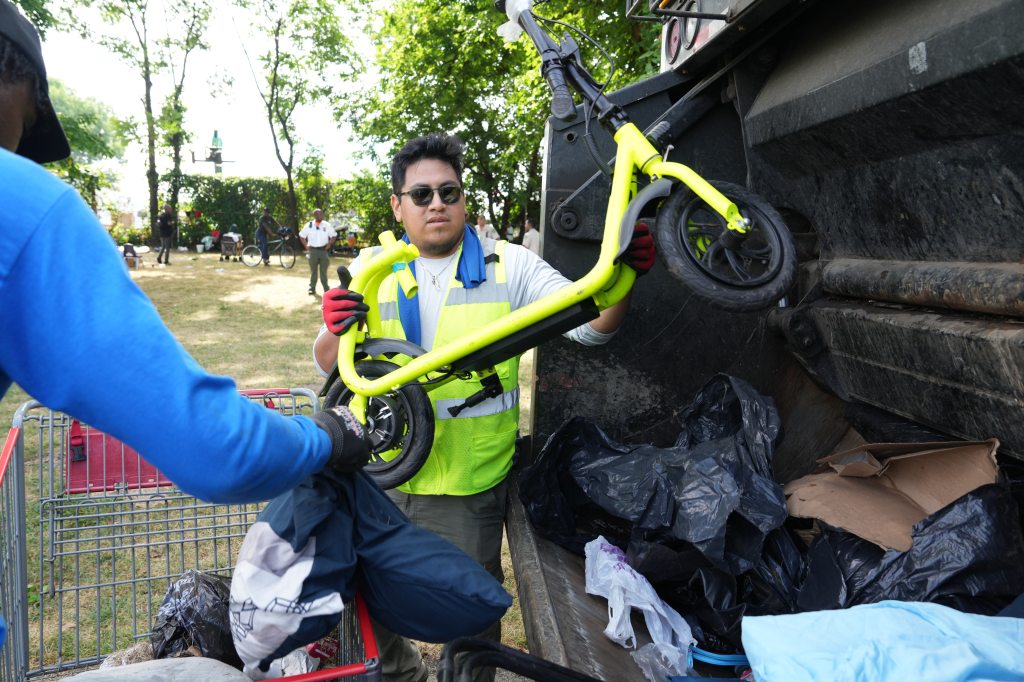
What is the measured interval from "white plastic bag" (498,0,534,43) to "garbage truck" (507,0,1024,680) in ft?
1.04

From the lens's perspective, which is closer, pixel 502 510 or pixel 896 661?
pixel 896 661

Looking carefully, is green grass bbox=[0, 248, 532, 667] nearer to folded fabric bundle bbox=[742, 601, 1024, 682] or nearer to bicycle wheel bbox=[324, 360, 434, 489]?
bicycle wheel bbox=[324, 360, 434, 489]

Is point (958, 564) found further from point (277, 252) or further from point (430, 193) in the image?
point (277, 252)

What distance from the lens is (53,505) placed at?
100.0 inches

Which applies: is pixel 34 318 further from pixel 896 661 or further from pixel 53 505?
pixel 53 505

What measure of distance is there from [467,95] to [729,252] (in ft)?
49.6

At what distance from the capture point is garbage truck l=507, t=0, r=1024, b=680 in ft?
5.44

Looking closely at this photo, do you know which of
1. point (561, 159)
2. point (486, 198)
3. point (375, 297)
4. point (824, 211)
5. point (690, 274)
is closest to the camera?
point (690, 274)

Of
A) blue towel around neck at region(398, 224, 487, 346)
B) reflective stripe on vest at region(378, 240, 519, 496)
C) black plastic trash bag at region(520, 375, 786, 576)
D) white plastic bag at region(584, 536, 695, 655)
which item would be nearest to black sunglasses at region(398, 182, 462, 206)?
blue towel around neck at region(398, 224, 487, 346)

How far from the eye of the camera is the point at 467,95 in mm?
16297

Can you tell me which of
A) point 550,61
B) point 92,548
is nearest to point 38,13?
point 92,548

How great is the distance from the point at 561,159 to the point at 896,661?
179 cm

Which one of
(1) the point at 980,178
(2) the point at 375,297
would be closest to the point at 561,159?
(2) the point at 375,297

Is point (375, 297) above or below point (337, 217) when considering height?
below
